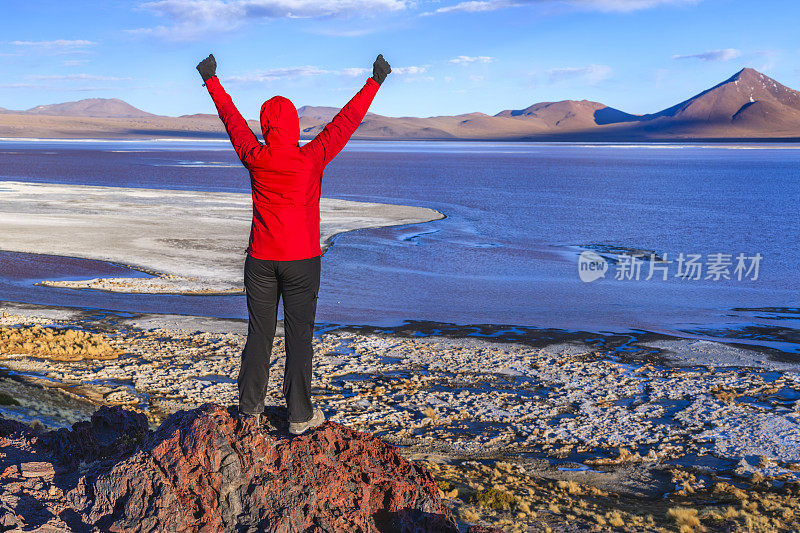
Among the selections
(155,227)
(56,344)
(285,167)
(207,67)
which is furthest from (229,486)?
(155,227)

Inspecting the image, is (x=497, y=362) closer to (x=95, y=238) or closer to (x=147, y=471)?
(x=147, y=471)

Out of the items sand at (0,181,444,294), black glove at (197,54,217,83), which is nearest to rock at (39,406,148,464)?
black glove at (197,54,217,83)

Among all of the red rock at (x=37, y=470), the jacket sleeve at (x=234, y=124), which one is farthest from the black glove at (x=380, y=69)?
the red rock at (x=37, y=470)

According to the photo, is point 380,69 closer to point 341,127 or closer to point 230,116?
point 341,127

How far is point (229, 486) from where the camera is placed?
12.3 feet

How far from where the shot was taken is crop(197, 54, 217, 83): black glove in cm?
435

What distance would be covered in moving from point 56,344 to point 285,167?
28.3ft

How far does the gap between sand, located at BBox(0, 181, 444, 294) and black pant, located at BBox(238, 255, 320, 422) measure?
9.76 m

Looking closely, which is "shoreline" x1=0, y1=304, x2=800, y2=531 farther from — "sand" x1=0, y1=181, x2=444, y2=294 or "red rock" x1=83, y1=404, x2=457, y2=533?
"sand" x1=0, y1=181, x2=444, y2=294

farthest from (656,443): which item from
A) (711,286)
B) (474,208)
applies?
(474,208)

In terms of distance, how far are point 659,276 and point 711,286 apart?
149 cm

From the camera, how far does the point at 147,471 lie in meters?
3.71

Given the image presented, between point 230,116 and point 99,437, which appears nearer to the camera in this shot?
point 230,116

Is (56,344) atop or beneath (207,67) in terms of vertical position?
beneath
